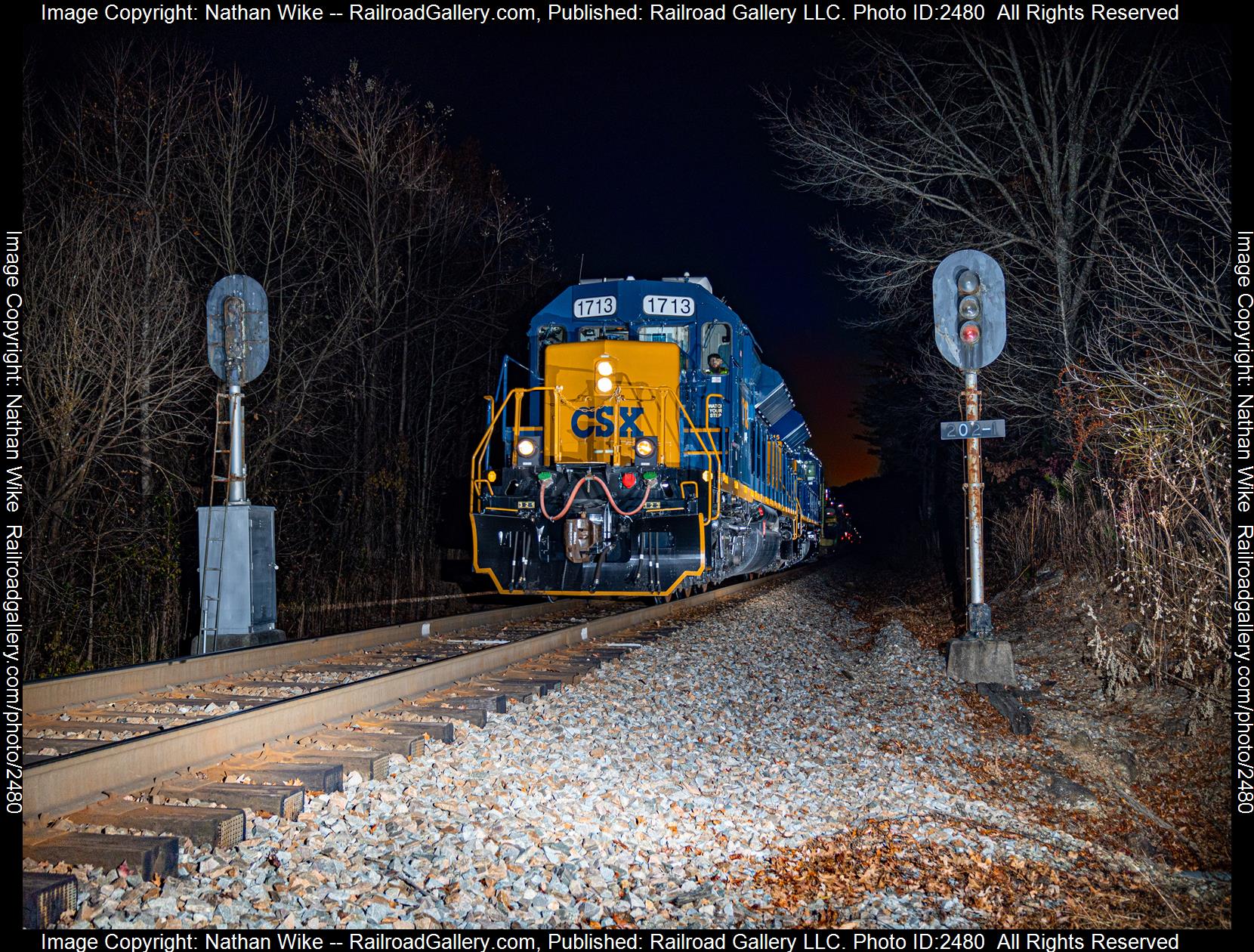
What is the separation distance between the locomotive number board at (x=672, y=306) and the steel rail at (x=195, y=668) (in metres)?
4.80

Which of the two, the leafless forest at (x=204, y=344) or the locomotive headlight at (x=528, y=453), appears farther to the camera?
the locomotive headlight at (x=528, y=453)

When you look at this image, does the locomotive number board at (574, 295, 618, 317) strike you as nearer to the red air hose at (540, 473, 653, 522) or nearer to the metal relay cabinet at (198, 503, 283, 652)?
the red air hose at (540, 473, 653, 522)

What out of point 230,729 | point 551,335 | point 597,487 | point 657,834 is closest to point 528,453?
point 597,487

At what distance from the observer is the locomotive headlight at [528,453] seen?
11219mm

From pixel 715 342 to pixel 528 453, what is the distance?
290cm

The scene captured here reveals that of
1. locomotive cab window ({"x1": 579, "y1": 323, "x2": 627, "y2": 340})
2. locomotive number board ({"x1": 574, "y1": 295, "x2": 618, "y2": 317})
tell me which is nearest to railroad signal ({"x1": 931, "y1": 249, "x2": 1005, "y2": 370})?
locomotive cab window ({"x1": 579, "y1": 323, "x2": 627, "y2": 340})

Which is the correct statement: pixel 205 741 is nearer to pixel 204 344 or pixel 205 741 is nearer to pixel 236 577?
pixel 236 577

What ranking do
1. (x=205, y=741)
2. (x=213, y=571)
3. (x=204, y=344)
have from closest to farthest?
(x=205, y=741)
(x=213, y=571)
(x=204, y=344)

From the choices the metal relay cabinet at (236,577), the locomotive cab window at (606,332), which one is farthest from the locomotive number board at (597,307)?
the metal relay cabinet at (236,577)

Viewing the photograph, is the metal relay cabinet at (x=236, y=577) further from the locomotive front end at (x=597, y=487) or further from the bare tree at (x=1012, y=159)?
the bare tree at (x=1012, y=159)

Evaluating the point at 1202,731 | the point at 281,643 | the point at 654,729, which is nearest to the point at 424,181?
the point at 281,643

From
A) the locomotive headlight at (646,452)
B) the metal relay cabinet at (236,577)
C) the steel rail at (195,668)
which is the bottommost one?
the steel rail at (195,668)

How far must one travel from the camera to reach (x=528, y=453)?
11234mm
